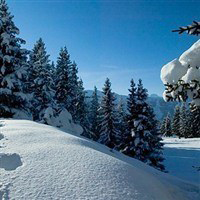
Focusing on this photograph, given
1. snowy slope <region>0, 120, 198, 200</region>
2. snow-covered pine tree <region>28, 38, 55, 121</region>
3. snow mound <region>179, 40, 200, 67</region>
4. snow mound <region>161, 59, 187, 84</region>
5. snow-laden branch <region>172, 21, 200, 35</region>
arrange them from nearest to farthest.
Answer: snowy slope <region>0, 120, 198, 200</region> < snow-laden branch <region>172, 21, 200, 35</region> < snow mound <region>179, 40, 200, 67</region> < snow mound <region>161, 59, 187, 84</region> < snow-covered pine tree <region>28, 38, 55, 121</region>

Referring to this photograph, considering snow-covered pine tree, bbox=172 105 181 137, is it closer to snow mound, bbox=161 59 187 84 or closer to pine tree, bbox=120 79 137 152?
pine tree, bbox=120 79 137 152

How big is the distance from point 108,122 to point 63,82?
23.9ft

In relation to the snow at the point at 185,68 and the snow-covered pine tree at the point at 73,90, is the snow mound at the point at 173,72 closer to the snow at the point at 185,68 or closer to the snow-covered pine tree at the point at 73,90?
the snow at the point at 185,68

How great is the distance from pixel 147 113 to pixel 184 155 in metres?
14.5

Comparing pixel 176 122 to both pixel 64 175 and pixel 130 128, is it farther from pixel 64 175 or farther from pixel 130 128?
pixel 64 175

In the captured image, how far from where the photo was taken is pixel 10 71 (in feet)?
51.3

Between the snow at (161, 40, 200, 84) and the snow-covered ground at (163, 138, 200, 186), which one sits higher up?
the snow at (161, 40, 200, 84)

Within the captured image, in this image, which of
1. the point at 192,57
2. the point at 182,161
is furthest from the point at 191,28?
the point at 182,161

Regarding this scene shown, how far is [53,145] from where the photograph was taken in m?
5.30

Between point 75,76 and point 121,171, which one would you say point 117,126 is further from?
point 121,171

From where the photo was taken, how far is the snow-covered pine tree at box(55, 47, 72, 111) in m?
26.6

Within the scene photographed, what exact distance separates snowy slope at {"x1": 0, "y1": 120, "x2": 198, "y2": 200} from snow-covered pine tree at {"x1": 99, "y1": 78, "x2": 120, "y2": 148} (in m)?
21.6

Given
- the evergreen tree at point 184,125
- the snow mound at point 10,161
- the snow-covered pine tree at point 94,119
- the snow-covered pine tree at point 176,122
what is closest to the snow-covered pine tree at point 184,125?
the evergreen tree at point 184,125

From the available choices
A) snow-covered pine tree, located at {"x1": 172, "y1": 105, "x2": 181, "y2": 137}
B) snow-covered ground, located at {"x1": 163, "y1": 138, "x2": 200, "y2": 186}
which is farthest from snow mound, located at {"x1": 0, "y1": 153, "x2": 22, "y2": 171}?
snow-covered pine tree, located at {"x1": 172, "y1": 105, "x2": 181, "y2": 137}
